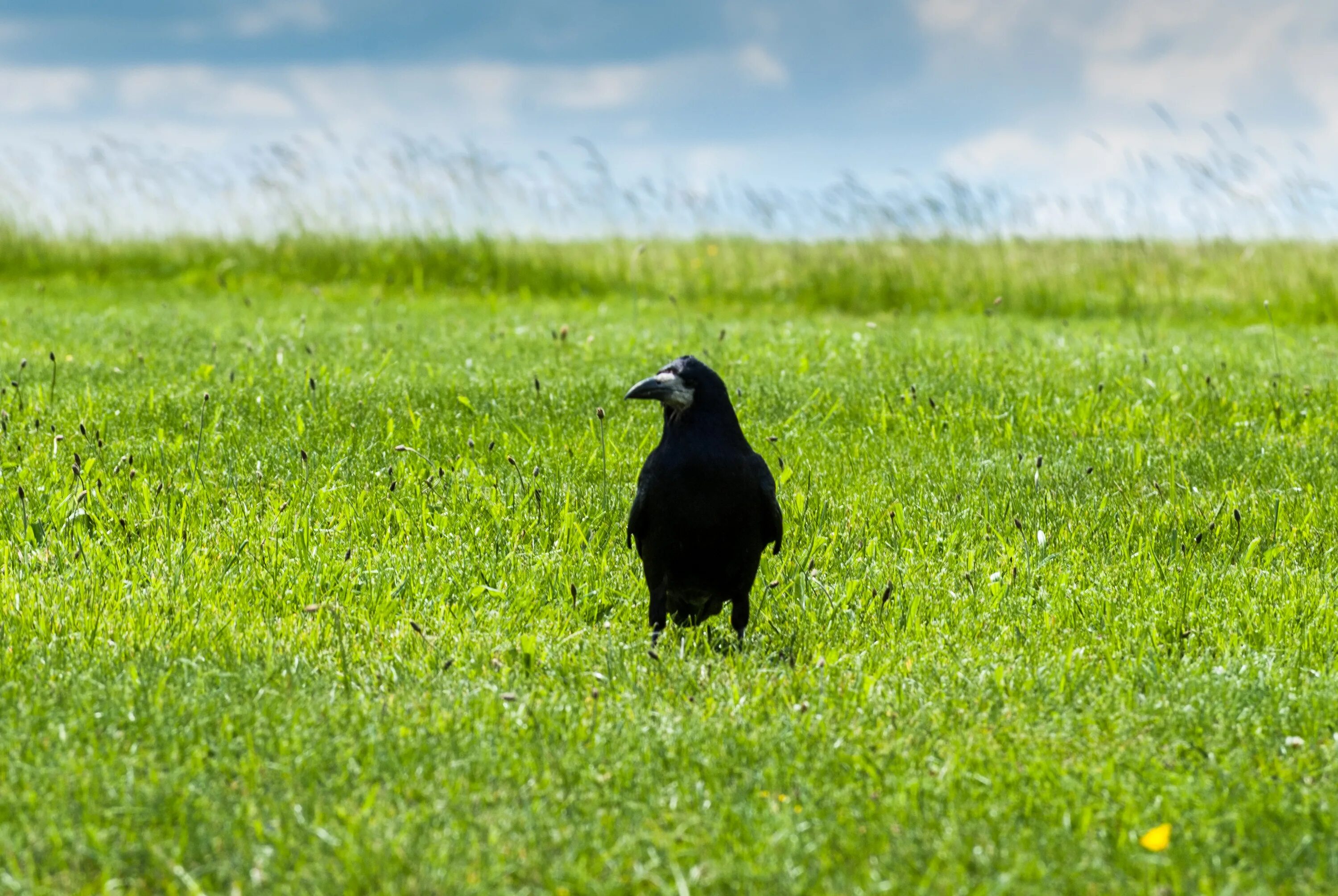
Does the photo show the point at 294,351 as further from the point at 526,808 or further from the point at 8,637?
the point at 526,808

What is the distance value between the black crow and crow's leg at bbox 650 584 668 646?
2 cm

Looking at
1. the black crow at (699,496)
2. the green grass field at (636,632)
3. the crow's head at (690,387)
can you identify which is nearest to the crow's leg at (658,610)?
the black crow at (699,496)

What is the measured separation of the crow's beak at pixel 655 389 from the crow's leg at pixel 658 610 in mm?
767

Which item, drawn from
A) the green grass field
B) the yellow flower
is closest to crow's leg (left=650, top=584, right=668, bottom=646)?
the green grass field

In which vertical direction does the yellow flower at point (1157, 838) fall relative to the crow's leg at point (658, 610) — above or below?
above

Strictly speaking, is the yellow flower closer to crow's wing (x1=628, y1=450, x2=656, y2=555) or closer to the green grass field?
the green grass field

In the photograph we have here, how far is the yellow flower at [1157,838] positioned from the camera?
3.08 m

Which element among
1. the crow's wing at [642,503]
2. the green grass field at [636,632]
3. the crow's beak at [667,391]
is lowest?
the green grass field at [636,632]

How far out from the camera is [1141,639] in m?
4.56

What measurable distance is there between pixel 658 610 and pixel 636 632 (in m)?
0.14

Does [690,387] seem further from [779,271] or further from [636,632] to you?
[779,271]

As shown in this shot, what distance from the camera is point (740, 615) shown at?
15.4 ft

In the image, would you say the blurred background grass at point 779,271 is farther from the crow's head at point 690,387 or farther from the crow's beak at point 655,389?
the crow's beak at point 655,389

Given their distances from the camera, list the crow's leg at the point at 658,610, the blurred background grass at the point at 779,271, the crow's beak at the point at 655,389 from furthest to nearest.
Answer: the blurred background grass at the point at 779,271
the crow's leg at the point at 658,610
the crow's beak at the point at 655,389
